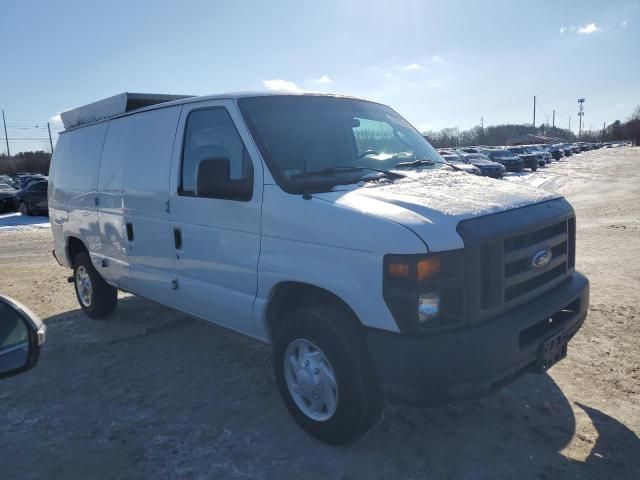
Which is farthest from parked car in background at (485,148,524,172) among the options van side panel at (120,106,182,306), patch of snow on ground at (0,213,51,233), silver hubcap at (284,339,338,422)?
silver hubcap at (284,339,338,422)

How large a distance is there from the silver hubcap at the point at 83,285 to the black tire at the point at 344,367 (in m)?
3.96

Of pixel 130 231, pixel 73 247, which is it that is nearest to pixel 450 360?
pixel 130 231

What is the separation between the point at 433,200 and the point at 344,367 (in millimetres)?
1126

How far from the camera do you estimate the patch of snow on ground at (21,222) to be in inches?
651

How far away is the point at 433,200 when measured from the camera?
309 centimetres

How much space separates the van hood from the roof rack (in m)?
2.99

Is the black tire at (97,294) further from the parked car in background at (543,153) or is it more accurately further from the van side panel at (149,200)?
the parked car in background at (543,153)

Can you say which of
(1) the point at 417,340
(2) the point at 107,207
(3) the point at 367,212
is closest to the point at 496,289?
(1) the point at 417,340

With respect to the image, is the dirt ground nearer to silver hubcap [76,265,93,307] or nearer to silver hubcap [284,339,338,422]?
silver hubcap [284,339,338,422]

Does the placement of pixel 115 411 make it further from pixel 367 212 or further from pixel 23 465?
pixel 367 212

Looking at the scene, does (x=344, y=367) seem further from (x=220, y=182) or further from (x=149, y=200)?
(x=149, y=200)

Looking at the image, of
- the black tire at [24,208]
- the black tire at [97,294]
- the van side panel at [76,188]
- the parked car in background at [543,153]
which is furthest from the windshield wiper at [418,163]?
the parked car in background at [543,153]

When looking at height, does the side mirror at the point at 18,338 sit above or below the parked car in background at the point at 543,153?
above

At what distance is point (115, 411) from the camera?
3977 mm
